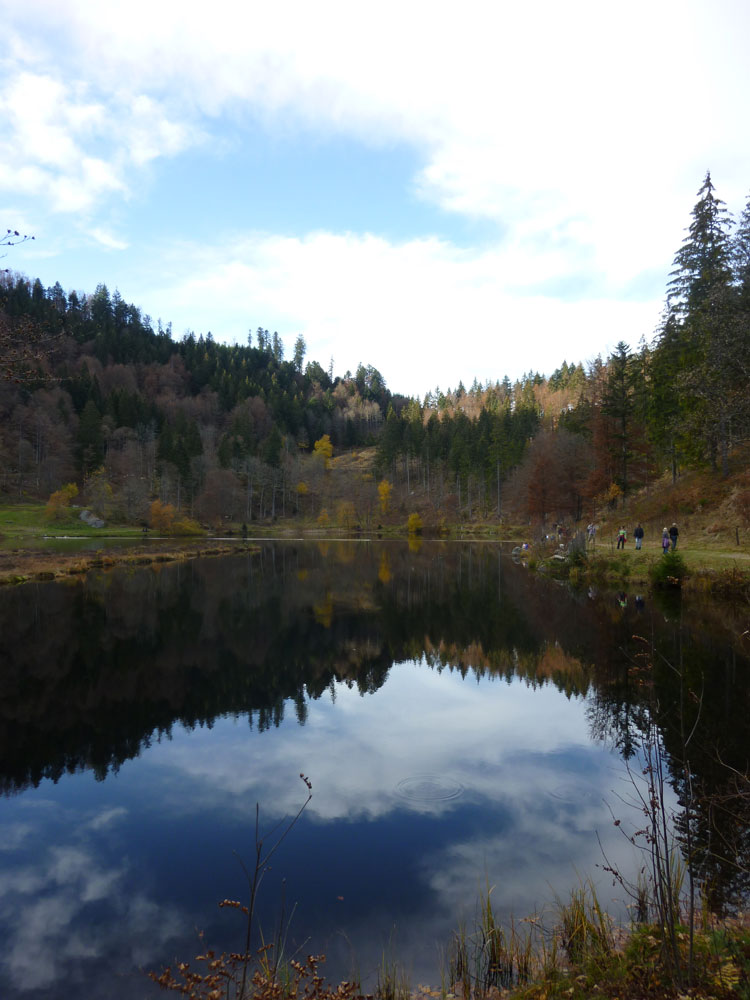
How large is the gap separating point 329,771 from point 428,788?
6.38 feet

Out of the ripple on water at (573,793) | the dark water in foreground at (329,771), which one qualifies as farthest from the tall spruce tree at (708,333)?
the ripple on water at (573,793)

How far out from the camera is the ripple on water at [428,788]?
1015cm

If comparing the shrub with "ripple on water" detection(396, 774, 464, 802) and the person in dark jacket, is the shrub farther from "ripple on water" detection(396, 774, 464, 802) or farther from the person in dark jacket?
"ripple on water" detection(396, 774, 464, 802)

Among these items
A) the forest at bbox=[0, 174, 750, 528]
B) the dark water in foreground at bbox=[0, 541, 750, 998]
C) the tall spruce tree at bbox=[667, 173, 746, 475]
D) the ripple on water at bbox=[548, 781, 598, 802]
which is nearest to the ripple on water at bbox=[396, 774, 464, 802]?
the dark water in foreground at bbox=[0, 541, 750, 998]

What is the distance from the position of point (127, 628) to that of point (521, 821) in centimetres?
1869

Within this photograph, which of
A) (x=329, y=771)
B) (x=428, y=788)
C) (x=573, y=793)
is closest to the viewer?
(x=573, y=793)

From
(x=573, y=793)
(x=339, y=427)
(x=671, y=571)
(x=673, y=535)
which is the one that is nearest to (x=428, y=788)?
(x=573, y=793)

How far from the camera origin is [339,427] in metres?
168

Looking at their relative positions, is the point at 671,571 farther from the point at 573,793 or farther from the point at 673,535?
the point at 573,793

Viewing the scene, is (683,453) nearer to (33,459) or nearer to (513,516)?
(513,516)

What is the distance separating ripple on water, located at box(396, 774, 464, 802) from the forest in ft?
28.4

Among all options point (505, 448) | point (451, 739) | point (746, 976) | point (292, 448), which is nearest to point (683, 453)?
point (451, 739)

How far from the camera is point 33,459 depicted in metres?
103

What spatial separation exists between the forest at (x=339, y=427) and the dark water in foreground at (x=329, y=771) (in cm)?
660
